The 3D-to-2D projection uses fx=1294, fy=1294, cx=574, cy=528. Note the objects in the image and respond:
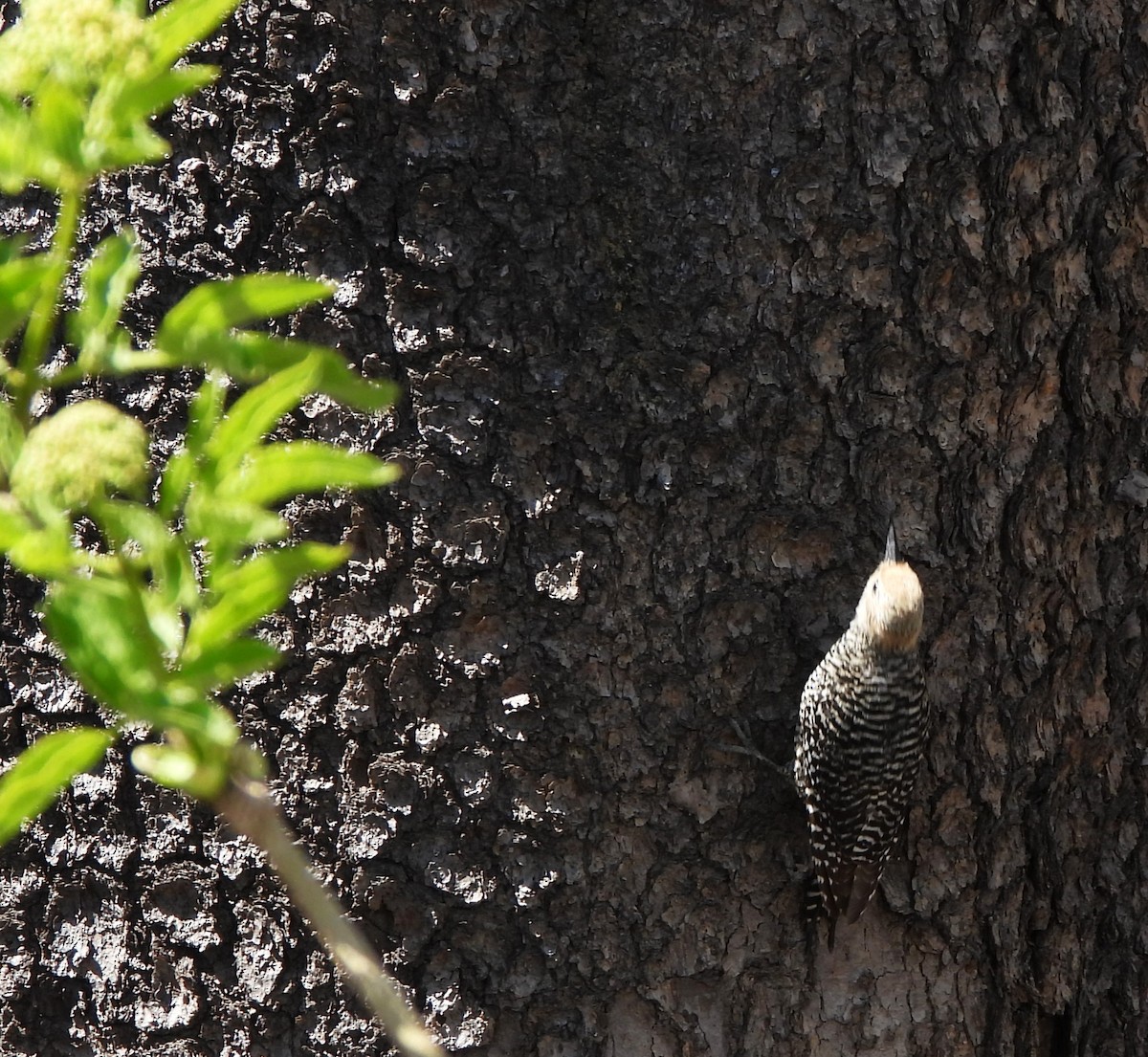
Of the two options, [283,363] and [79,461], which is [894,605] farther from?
[79,461]

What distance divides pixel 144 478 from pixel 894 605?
176cm

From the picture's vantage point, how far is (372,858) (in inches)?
85.7

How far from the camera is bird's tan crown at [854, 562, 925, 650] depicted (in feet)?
7.51

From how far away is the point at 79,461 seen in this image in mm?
701

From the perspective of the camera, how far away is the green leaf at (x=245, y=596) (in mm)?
737

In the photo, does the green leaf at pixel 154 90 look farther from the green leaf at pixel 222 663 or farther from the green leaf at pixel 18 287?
the green leaf at pixel 222 663

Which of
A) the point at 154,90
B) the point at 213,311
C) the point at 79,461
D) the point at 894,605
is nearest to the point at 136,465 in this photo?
the point at 79,461

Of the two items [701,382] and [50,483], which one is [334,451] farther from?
[701,382]

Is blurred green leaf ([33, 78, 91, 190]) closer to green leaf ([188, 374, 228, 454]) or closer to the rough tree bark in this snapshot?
green leaf ([188, 374, 228, 454])

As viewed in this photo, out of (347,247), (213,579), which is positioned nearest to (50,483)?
(213,579)

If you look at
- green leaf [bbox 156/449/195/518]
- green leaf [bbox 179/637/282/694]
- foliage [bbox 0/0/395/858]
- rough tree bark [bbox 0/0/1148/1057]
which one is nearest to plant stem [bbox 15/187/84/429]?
foliage [bbox 0/0/395/858]

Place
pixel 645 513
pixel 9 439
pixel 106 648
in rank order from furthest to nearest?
pixel 645 513 < pixel 9 439 < pixel 106 648

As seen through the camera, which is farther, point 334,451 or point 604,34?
point 604,34

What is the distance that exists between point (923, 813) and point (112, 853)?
1.46 metres
